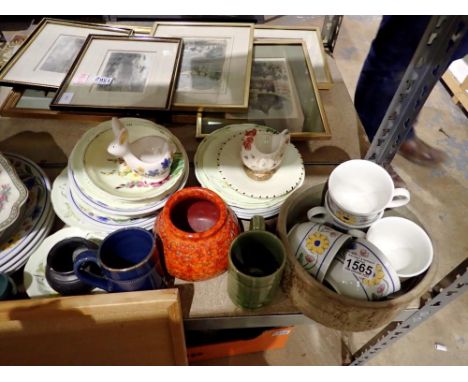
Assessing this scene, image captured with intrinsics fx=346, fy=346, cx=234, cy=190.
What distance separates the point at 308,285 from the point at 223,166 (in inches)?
12.7

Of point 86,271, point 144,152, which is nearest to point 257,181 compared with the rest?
point 144,152

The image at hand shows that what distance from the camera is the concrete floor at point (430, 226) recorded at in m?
1.20

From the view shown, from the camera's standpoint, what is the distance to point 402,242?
62 centimetres

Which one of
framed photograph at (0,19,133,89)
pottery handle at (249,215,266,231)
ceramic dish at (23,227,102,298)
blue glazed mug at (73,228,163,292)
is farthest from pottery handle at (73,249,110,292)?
framed photograph at (0,19,133,89)

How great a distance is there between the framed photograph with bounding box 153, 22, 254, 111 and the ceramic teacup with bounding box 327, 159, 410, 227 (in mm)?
Result: 339

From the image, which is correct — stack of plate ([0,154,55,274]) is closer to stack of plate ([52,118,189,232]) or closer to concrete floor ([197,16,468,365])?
stack of plate ([52,118,189,232])

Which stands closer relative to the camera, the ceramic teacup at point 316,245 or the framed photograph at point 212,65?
the ceramic teacup at point 316,245

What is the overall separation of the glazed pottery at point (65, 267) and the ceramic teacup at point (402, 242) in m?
0.51

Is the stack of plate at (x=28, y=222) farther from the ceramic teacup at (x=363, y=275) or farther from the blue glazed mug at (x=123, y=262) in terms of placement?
the ceramic teacup at (x=363, y=275)

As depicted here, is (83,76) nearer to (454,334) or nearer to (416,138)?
(454,334)

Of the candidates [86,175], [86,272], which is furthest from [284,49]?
[86,272]

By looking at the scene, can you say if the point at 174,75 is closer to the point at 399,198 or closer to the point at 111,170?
the point at 111,170

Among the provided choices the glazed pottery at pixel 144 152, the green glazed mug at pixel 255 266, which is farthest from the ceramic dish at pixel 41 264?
the green glazed mug at pixel 255 266

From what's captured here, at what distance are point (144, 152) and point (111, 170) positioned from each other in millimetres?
76
